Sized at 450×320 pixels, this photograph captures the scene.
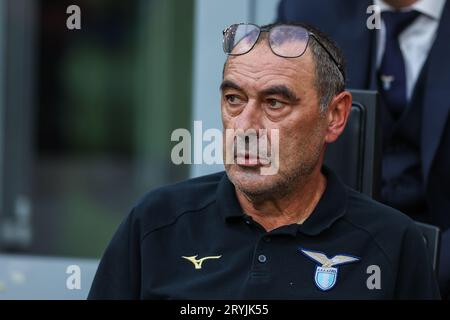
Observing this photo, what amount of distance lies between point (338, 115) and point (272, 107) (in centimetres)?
25

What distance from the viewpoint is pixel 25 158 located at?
23.7 feet

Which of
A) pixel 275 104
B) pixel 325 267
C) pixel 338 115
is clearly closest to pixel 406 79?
pixel 338 115

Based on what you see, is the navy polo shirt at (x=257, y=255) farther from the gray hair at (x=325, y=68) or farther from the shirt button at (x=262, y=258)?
the gray hair at (x=325, y=68)

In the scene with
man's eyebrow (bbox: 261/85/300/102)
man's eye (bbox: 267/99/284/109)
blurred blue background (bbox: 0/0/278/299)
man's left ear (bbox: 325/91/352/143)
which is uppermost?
man's eyebrow (bbox: 261/85/300/102)

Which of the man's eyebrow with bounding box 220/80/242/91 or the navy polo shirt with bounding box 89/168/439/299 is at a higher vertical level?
the man's eyebrow with bounding box 220/80/242/91

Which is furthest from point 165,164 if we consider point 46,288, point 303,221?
point 303,221

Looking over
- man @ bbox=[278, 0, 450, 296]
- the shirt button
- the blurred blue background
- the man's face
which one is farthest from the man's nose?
the blurred blue background

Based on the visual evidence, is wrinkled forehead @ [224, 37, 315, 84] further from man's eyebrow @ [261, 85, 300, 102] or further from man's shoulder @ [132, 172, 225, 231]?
man's shoulder @ [132, 172, 225, 231]

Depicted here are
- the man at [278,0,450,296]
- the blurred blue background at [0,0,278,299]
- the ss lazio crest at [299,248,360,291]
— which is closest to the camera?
the ss lazio crest at [299,248,360,291]

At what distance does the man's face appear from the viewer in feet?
8.13

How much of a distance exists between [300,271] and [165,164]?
538 centimetres

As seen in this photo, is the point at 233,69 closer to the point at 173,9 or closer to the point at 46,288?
the point at 46,288

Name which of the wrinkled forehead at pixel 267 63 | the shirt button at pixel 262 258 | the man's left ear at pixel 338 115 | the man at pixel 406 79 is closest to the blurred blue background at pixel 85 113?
the man at pixel 406 79

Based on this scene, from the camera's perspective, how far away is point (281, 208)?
2.58 meters
